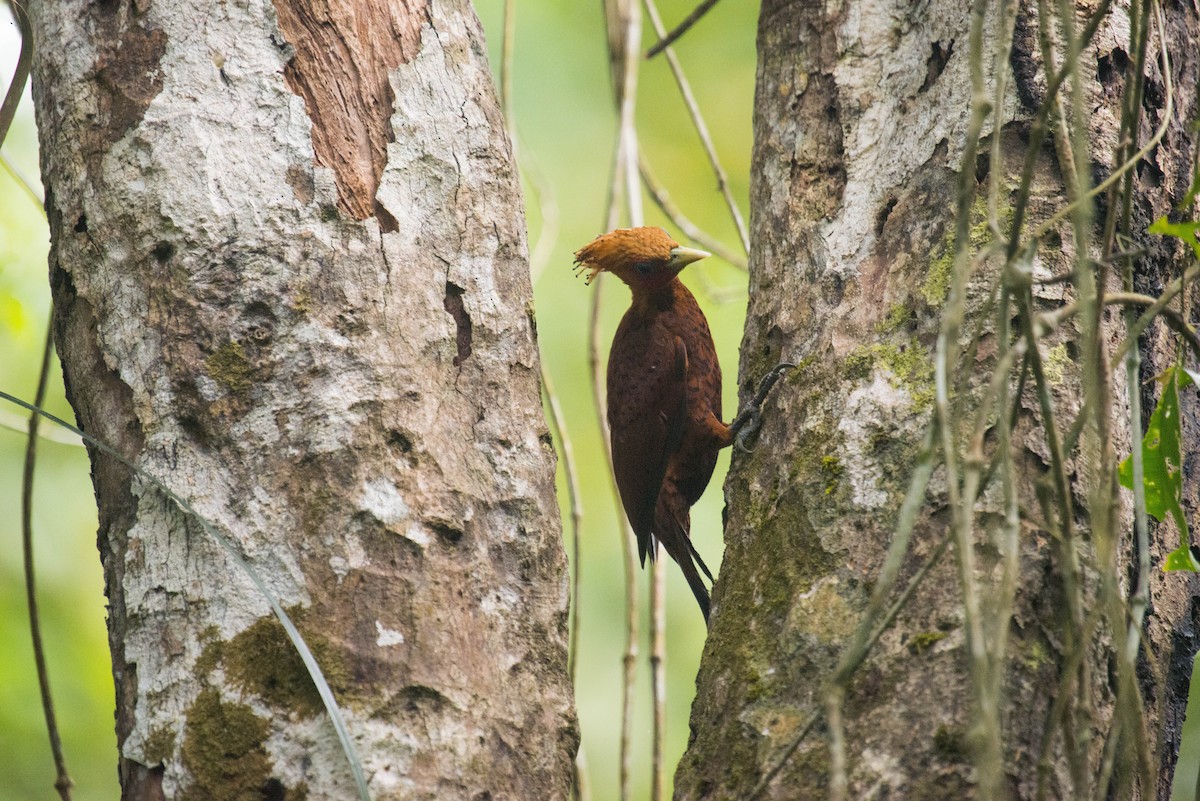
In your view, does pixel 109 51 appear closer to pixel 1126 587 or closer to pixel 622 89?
pixel 622 89

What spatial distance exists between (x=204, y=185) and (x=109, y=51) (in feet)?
1.00

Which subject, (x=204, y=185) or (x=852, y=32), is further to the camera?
(x=852, y=32)

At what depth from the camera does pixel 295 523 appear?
1.55 meters

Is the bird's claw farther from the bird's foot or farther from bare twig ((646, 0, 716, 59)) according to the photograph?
bare twig ((646, 0, 716, 59))

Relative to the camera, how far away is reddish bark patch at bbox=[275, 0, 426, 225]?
175 cm

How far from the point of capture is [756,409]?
7.09ft

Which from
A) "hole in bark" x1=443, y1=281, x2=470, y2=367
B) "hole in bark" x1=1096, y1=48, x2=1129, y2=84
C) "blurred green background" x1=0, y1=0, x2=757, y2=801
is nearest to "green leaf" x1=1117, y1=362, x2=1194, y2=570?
"hole in bark" x1=1096, y1=48, x2=1129, y2=84

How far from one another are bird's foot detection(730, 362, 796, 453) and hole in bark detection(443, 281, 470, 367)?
0.58 metres

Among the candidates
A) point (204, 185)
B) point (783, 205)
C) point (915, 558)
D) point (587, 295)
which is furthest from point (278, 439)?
point (587, 295)

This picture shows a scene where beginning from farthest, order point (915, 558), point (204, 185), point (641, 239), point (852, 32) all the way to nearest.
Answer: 1. point (641, 239)
2. point (852, 32)
3. point (204, 185)
4. point (915, 558)

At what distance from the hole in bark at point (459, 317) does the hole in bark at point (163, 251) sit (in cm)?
42

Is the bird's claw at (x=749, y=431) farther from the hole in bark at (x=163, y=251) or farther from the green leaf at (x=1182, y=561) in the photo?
the hole in bark at (x=163, y=251)

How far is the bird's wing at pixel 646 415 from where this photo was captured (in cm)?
290

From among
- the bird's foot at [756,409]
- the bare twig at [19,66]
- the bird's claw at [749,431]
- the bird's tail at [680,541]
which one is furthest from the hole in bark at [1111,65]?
the bare twig at [19,66]
